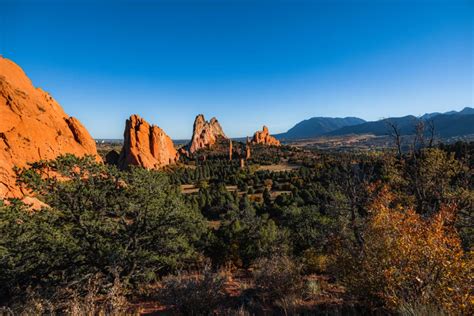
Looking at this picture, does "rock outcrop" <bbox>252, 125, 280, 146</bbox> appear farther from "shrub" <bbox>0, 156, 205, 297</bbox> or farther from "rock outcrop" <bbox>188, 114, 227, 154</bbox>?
"shrub" <bbox>0, 156, 205, 297</bbox>

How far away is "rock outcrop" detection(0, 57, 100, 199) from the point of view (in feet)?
113

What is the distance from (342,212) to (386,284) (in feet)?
29.7

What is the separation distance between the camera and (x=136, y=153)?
76375 mm

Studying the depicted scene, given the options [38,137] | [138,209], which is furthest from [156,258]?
[38,137]

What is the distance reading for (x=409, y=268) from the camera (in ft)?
17.5

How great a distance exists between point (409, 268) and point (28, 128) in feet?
173

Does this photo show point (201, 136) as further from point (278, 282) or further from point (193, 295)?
point (193, 295)

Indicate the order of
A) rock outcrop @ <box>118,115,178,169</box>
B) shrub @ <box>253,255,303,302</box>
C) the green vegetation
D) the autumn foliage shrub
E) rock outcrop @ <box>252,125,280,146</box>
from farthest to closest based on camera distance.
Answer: rock outcrop @ <box>252,125,280,146</box> → rock outcrop @ <box>118,115,178,169</box> → shrub @ <box>253,255,303,302</box> → the green vegetation → the autumn foliage shrub

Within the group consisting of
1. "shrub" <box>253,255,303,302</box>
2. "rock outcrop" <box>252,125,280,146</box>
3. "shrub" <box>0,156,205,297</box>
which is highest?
"rock outcrop" <box>252,125,280,146</box>

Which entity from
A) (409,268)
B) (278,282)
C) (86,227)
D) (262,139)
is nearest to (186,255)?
(86,227)

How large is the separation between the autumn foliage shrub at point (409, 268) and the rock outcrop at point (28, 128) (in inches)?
1452

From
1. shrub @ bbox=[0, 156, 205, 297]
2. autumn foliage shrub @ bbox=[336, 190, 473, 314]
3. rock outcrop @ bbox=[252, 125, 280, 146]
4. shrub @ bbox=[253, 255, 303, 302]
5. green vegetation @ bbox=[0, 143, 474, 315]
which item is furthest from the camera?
rock outcrop @ bbox=[252, 125, 280, 146]

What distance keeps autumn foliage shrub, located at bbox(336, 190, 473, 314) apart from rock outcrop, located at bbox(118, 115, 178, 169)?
74.0m

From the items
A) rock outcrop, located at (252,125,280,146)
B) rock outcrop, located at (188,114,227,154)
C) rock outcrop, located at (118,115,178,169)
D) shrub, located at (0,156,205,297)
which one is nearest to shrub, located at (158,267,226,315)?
shrub, located at (0,156,205,297)
